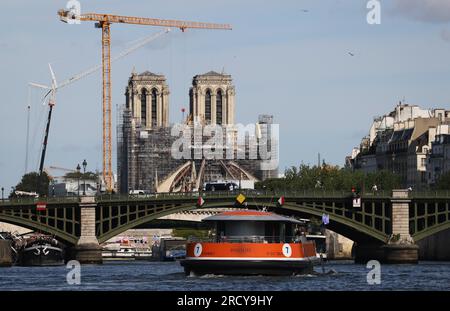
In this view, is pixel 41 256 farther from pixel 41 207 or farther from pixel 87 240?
pixel 41 207

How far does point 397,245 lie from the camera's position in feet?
451

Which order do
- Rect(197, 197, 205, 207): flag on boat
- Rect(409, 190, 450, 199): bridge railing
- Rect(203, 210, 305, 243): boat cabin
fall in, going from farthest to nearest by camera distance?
Rect(409, 190, 450, 199): bridge railing, Rect(197, 197, 205, 207): flag on boat, Rect(203, 210, 305, 243): boat cabin

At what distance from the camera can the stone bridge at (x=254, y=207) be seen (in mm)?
136250

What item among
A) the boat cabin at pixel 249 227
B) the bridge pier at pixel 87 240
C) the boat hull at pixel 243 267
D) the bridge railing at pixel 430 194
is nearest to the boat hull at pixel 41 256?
the bridge pier at pixel 87 240

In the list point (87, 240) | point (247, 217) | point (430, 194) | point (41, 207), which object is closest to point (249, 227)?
point (247, 217)

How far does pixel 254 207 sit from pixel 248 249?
168 ft

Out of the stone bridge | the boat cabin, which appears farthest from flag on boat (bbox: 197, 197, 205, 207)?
the boat cabin

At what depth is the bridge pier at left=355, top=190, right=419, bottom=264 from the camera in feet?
446

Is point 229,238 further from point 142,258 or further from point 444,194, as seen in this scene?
point 142,258

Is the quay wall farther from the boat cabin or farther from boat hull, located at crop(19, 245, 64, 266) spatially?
the boat cabin

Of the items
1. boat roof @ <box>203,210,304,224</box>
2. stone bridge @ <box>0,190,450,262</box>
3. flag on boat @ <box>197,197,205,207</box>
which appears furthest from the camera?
stone bridge @ <box>0,190,450,262</box>
